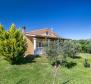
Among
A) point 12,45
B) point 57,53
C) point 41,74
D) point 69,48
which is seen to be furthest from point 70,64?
point 12,45

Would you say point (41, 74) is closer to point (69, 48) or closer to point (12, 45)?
point (12, 45)

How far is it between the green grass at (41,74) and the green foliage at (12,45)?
1.90m

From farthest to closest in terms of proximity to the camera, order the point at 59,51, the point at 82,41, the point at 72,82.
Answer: the point at 82,41, the point at 59,51, the point at 72,82

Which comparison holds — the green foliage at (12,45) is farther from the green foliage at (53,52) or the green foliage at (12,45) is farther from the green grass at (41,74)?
the green foliage at (53,52)

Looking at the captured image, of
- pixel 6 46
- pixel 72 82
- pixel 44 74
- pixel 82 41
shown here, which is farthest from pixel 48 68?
pixel 82 41

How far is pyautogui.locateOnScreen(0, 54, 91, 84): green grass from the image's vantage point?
52.0 ft

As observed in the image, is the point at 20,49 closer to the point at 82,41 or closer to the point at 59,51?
the point at 59,51

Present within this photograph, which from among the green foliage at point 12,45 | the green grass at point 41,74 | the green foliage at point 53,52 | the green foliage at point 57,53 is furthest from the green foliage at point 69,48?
the green foliage at point 12,45

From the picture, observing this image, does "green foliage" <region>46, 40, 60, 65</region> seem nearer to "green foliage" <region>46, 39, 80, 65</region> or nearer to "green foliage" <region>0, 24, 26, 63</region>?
"green foliage" <region>46, 39, 80, 65</region>

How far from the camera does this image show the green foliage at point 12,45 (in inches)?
869

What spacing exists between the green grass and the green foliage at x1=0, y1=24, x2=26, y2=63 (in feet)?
6.22

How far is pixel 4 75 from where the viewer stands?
17.5 metres

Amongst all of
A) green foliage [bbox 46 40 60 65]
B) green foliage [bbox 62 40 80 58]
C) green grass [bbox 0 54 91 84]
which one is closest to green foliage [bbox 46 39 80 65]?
green foliage [bbox 46 40 60 65]

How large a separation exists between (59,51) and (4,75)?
719 cm
